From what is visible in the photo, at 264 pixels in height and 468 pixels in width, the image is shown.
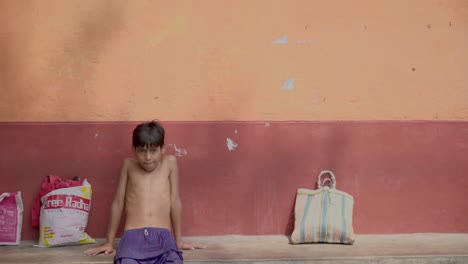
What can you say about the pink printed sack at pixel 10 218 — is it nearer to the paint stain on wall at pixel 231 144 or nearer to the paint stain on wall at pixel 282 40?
the paint stain on wall at pixel 231 144

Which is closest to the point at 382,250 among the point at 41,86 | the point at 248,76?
the point at 248,76

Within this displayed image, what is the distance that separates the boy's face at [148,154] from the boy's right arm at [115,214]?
0.76 ft

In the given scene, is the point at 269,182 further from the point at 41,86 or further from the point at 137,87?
the point at 41,86

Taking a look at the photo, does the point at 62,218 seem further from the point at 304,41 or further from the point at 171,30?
the point at 304,41

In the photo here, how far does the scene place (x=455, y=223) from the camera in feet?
21.1

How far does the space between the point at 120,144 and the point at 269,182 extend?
1203 mm

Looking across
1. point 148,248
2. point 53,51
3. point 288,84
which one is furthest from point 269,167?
point 53,51

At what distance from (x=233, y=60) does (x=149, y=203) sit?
4.61 ft

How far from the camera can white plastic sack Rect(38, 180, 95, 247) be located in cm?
583

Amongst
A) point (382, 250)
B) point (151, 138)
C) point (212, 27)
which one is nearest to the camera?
point (151, 138)

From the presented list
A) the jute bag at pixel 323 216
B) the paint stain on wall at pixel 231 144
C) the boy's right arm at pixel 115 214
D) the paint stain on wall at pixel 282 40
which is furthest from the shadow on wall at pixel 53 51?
the jute bag at pixel 323 216

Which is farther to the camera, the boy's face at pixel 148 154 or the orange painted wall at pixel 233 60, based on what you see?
the orange painted wall at pixel 233 60

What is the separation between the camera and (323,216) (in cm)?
605

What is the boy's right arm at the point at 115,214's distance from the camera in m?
5.53
